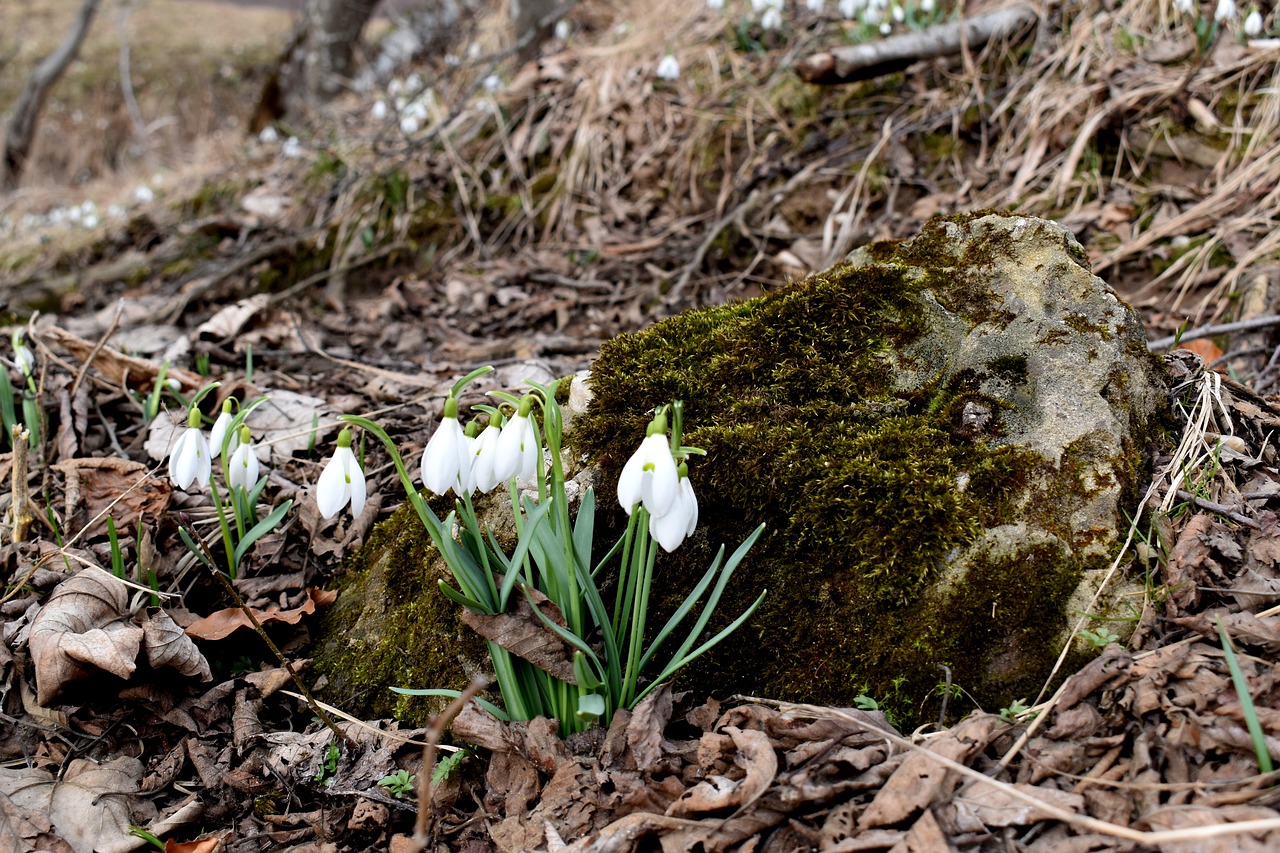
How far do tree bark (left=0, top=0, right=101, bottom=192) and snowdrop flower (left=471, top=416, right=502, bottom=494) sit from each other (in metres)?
10.3

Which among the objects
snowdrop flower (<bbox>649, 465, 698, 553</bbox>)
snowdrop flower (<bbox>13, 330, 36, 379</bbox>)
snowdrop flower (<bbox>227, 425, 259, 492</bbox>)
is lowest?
snowdrop flower (<bbox>227, 425, 259, 492</bbox>)

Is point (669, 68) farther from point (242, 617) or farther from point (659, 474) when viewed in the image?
point (659, 474)

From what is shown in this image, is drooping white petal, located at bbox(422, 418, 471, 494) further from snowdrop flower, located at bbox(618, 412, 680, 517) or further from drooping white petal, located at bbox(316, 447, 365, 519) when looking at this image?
snowdrop flower, located at bbox(618, 412, 680, 517)

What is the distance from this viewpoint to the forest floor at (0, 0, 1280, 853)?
4.89 feet

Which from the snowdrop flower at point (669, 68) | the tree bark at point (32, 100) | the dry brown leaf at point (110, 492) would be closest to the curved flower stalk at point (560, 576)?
the dry brown leaf at point (110, 492)

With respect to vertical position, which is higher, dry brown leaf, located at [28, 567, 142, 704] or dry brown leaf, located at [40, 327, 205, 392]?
dry brown leaf, located at [40, 327, 205, 392]

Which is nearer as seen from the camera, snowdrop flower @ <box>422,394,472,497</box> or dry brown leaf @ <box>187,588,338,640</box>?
snowdrop flower @ <box>422,394,472,497</box>

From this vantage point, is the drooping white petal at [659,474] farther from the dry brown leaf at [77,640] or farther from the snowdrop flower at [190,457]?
the dry brown leaf at [77,640]

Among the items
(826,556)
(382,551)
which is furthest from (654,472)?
(382,551)

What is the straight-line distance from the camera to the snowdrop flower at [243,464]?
6.96ft

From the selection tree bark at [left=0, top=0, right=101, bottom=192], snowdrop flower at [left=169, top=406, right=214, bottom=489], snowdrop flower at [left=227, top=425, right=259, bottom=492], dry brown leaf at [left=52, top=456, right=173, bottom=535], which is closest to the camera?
snowdrop flower at [left=169, top=406, right=214, bottom=489]

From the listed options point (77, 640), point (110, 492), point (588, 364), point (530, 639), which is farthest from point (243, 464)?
point (588, 364)

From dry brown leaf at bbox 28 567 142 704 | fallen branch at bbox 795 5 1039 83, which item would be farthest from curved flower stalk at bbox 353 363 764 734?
A: fallen branch at bbox 795 5 1039 83

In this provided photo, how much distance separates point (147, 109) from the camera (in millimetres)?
12031
